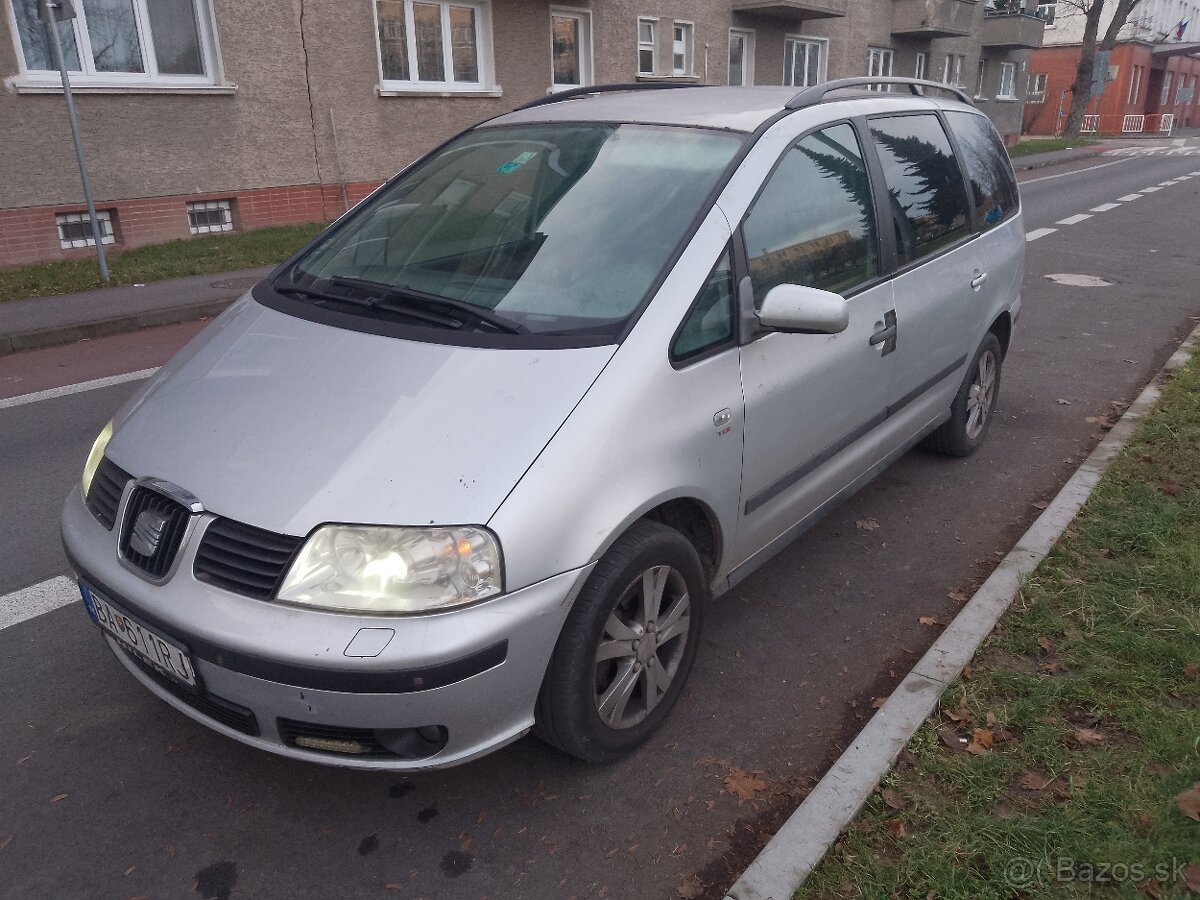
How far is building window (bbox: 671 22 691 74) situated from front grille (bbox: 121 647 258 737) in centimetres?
2020

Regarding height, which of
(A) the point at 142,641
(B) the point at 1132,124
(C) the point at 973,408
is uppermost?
(A) the point at 142,641

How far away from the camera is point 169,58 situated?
1273cm

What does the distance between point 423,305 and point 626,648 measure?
1209mm

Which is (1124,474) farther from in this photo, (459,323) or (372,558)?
(372,558)

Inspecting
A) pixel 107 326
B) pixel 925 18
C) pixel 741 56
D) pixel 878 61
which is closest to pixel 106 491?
pixel 107 326

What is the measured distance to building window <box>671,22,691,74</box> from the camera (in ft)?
67.8

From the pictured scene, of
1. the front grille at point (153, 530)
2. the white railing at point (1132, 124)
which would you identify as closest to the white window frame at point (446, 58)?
the front grille at point (153, 530)

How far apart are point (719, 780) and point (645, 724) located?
27 cm

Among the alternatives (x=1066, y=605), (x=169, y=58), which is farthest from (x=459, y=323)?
(x=169, y=58)

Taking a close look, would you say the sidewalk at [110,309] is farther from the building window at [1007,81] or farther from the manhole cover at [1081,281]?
the building window at [1007,81]

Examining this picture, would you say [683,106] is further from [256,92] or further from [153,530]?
[256,92]

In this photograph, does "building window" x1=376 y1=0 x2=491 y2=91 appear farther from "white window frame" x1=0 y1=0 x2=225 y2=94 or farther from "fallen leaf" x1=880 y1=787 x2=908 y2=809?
"fallen leaf" x1=880 y1=787 x2=908 y2=809

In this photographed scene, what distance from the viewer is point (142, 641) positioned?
2.46 metres

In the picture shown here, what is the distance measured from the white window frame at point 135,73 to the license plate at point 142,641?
1106 cm
